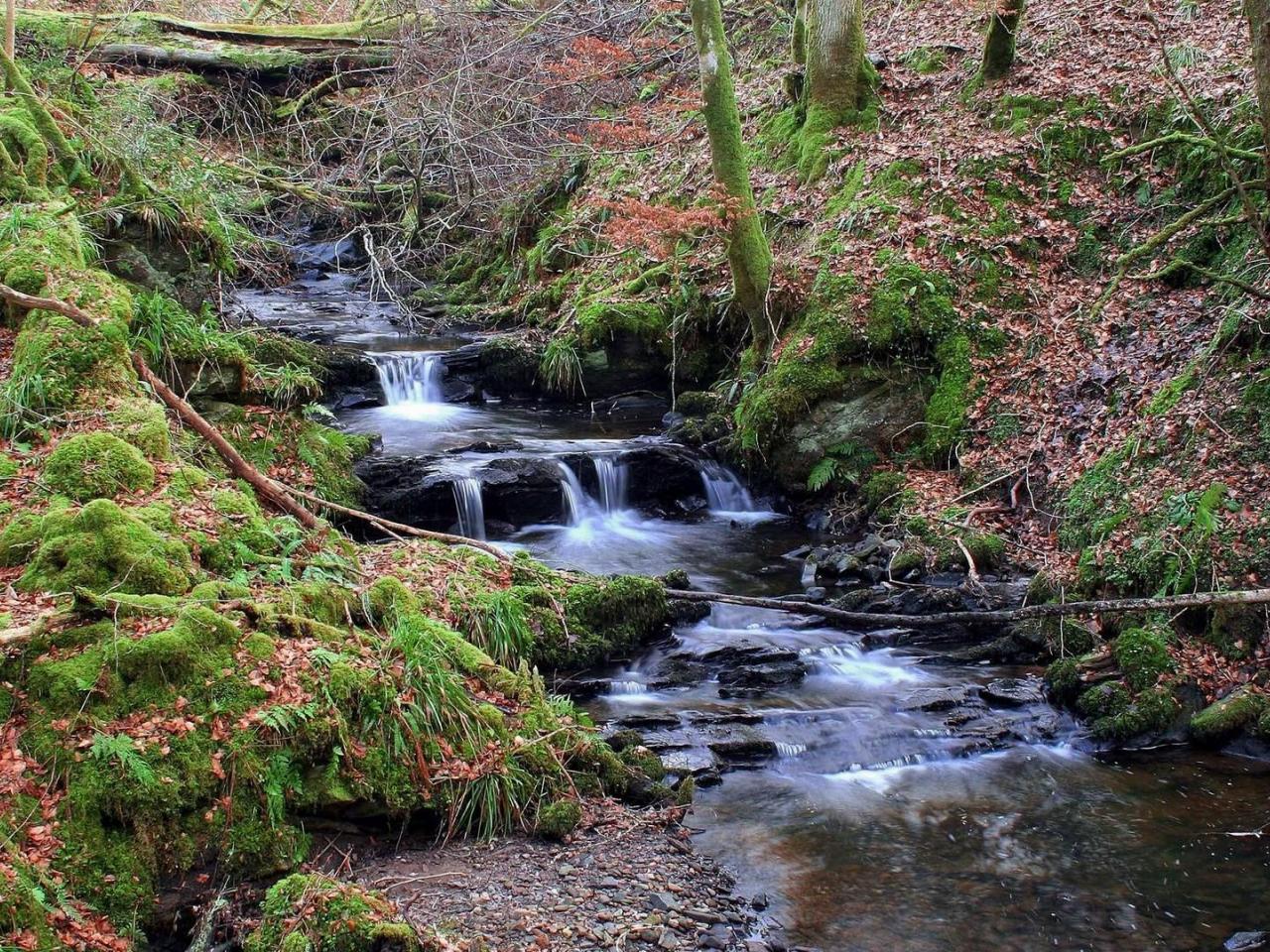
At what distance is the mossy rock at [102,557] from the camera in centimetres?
454

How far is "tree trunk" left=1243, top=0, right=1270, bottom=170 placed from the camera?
5.75 m

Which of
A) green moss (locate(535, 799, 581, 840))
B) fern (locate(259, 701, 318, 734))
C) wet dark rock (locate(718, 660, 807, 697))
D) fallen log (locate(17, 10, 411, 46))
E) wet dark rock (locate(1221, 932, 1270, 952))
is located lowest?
wet dark rock (locate(1221, 932, 1270, 952))

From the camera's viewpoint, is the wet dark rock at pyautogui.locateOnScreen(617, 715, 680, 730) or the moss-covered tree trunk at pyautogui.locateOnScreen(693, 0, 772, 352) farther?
the moss-covered tree trunk at pyautogui.locateOnScreen(693, 0, 772, 352)

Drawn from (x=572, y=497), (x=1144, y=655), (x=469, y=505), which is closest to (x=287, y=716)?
(x=1144, y=655)

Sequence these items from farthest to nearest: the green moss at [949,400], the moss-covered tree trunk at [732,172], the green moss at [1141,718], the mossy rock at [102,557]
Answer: the moss-covered tree trunk at [732,172] < the green moss at [949,400] < the green moss at [1141,718] < the mossy rock at [102,557]

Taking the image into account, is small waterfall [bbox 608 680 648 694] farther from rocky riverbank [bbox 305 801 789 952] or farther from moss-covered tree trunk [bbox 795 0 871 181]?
moss-covered tree trunk [bbox 795 0 871 181]

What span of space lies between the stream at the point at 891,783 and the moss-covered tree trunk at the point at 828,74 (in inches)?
245

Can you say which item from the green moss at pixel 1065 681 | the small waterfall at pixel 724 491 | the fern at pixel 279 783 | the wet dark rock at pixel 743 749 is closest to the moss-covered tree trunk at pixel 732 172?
the small waterfall at pixel 724 491

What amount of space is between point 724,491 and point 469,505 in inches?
124

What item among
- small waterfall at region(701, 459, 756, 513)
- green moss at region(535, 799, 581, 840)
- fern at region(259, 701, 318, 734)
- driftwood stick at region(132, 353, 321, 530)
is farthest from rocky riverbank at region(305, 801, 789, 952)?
small waterfall at region(701, 459, 756, 513)

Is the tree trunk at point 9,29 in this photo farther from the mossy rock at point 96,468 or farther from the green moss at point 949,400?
the green moss at point 949,400

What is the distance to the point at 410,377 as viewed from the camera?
14164 mm

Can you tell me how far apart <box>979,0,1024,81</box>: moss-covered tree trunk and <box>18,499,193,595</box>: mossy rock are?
1226 centimetres

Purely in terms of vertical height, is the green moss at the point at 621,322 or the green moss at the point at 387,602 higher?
the green moss at the point at 621,322
